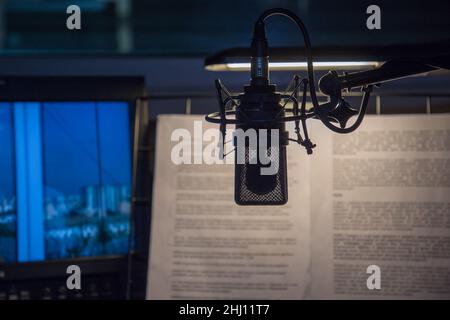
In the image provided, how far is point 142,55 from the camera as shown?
4.17 ft

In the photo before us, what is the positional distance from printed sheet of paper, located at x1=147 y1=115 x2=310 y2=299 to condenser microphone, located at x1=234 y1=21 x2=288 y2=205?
0.38 m

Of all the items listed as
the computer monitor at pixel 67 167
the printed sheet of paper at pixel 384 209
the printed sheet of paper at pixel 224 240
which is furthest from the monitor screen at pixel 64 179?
the printed sheet of paper at pixel 384 209

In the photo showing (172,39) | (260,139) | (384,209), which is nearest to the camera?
(260,139)

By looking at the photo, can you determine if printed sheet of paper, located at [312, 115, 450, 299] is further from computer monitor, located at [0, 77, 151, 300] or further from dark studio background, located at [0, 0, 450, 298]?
computer monitor, located at [0, 77, 151, 300]

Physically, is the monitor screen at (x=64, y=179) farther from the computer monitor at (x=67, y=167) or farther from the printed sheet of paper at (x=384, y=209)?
the printed sheet of paper at (x=384, y=209)

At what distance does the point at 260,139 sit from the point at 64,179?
1.94ft

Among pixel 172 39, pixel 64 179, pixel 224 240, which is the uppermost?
pixel 172 39

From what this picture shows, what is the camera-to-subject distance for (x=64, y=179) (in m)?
1.13

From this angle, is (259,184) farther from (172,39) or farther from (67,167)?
(172,39)

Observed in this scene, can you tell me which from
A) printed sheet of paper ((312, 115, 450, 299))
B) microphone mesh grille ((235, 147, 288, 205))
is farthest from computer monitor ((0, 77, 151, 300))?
microphone mesh grille ((235, 147, 288, 205))

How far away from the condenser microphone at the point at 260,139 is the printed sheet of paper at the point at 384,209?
1.28 ft

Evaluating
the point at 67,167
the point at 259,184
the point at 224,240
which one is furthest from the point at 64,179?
the point at 259,184
